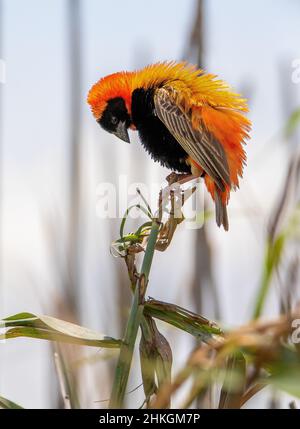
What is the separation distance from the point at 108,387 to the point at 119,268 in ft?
1.24

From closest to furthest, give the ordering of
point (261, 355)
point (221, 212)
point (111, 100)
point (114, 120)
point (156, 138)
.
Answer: point (261, 355), point (221, 212), point (111, 100), point (114, 120), point (156, 138)

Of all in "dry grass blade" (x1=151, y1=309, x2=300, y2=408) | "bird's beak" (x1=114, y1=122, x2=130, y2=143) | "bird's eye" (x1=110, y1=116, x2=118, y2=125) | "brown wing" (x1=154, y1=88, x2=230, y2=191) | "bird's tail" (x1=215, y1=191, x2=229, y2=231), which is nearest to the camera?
"dry grass blade" (x1=151, y1=309, x2=300, y2=408)

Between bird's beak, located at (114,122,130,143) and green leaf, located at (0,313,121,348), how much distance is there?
1.40 m

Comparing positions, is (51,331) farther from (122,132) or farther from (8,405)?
(122,132)

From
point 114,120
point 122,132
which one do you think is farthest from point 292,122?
point 122,132

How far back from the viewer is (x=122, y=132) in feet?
7.97

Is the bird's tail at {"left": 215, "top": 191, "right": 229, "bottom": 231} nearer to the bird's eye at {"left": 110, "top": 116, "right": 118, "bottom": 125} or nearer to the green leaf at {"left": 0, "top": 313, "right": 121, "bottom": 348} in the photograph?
the bird's eye at {"left": 110, "top": 116, "right": 118, "bottom": 125}

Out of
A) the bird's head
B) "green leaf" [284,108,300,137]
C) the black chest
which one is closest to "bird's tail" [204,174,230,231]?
the black chest

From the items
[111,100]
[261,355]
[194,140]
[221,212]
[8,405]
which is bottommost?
[8,405]

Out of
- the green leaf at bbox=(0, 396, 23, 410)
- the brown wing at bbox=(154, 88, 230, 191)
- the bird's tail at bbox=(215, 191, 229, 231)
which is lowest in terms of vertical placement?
the green leaf at bbox=(0, 396, 23, 410)

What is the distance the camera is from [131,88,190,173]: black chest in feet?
7.53

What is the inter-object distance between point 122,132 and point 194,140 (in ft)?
1.39
